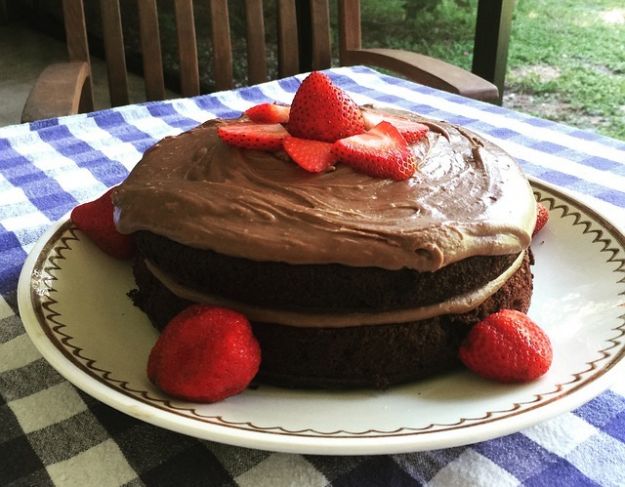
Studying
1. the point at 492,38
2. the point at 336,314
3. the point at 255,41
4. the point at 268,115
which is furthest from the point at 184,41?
the point at 336,314

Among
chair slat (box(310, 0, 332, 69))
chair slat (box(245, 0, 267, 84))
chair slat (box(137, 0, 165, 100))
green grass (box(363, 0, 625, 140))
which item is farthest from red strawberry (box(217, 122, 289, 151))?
green grass (box(363, 0, 625, 140))

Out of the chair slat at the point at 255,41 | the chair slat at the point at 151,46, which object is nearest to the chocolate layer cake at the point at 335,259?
the chair slat at the point at 151,46

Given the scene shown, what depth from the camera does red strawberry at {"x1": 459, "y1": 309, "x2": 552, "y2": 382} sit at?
767 millimetres

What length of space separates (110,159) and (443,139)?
86 cm

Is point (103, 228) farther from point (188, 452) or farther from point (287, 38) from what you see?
point (287, 38)

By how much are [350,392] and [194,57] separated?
158 cm

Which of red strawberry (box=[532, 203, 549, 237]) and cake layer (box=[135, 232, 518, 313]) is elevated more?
cake layer (box=[135, 232, 518, 313])

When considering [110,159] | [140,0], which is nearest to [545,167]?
[110,159]

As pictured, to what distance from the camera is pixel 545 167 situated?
A: 1559 millimetres

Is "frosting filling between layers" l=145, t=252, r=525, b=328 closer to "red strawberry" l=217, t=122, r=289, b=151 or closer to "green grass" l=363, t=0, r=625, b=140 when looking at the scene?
"red strawberry" l=217, t=122, r=289, b=151

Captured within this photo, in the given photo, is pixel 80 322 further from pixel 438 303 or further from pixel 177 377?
pixel 438 303

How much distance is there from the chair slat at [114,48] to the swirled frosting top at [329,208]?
118 cm

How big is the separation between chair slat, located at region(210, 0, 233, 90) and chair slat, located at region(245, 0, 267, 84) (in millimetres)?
71

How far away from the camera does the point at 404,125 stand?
1.06m
